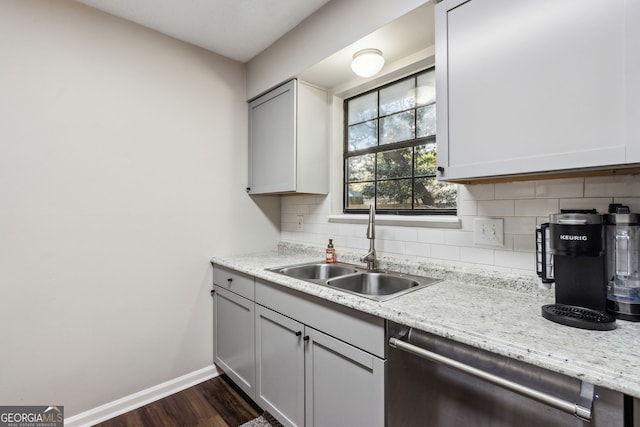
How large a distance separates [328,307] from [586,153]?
1.06 metres

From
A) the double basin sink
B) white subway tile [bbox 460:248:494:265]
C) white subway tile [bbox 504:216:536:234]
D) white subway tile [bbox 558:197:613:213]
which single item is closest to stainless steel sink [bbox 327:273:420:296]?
the double basin sink

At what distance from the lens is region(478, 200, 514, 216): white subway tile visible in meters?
1.38

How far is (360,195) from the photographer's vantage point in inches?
88.5

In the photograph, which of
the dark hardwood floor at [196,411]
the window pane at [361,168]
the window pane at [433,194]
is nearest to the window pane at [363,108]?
the window pane at [361,168]


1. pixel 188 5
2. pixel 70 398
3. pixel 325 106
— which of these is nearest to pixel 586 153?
pixel 325 106

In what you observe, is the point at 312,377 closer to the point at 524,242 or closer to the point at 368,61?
the point at 524,242

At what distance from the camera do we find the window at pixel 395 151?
1.82m

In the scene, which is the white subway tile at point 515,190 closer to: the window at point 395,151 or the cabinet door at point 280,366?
the window at point 395,151

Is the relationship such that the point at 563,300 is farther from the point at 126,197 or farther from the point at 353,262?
the point at 126,197

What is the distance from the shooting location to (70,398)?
172 centimetres

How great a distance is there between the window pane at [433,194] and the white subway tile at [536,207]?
1.24ft

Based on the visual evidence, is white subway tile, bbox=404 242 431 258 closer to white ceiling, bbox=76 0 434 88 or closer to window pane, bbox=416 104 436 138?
window pane, bbox=416 104 436 138

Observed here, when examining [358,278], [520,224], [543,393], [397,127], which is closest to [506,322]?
[543,393]

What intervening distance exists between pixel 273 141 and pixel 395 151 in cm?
88
